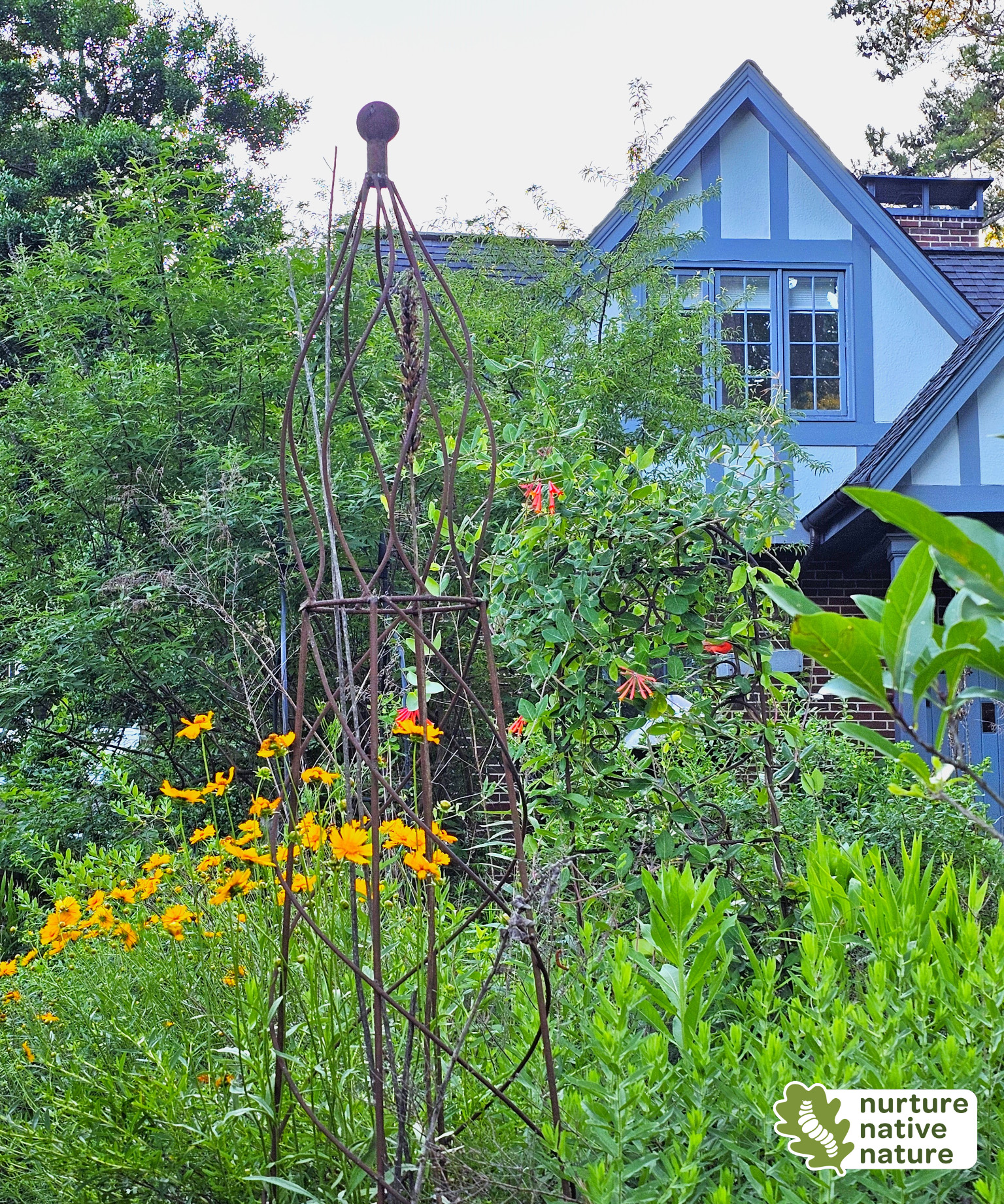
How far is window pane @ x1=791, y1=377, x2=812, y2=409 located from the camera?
28.8 ft

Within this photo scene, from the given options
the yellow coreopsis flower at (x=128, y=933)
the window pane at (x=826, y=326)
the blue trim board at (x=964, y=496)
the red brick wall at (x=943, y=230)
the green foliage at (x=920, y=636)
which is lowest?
the yellow coreopsis flower at (x=128, y=933)

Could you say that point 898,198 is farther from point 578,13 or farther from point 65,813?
point 65,813

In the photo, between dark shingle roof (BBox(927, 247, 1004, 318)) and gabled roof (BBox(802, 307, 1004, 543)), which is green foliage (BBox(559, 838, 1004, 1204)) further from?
dark shingle roof (BBox(927, 247, 1004, 318))

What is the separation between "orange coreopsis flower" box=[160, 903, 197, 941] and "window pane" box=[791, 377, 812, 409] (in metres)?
7.39

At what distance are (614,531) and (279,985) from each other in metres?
1.38

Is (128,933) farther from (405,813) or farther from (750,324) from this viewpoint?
(750,324)

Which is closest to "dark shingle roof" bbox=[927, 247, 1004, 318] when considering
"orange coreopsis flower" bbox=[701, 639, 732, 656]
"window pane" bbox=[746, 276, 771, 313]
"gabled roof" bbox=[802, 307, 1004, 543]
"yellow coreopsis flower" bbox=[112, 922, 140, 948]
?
"window pane" bbox=[746, 276, 771, 313]

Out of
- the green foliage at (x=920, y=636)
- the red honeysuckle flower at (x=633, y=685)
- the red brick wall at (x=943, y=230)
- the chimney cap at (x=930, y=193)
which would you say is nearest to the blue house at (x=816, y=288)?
the red brick wall at (x=943, y=230)

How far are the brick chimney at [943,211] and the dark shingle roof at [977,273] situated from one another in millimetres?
258

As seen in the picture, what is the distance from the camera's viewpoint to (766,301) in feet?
29.0

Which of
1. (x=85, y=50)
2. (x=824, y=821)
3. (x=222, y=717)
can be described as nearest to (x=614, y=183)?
(x=222, y=717)

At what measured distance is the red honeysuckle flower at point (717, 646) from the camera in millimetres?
2744

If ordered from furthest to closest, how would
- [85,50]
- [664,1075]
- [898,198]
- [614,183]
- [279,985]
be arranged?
1. [85,50]
2. [898,198]
3. [614,183]
4. [279,985]
5. [664,1075]

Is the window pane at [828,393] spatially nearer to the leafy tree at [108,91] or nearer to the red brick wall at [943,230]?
the red brick wall at [943,230]
